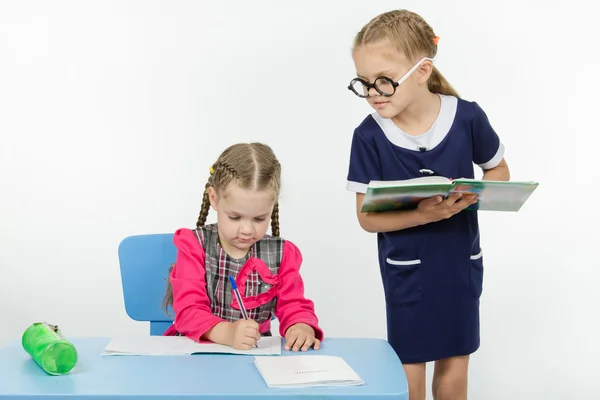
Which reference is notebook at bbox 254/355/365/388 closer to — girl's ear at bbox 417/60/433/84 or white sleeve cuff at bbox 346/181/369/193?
white sleeve cuff at bbox 346/181/369/193

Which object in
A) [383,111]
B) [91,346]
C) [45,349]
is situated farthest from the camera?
[383,111]

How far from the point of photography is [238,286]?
2.22m

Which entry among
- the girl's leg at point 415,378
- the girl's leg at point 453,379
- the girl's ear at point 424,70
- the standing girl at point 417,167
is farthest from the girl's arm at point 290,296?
the girl's ear at point 424,70

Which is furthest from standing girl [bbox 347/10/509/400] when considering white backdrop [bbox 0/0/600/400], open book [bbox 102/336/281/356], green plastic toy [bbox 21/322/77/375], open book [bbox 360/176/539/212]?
white backdrop [bbox 0/0/600/400]

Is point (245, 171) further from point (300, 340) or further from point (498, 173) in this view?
point (498, 173)

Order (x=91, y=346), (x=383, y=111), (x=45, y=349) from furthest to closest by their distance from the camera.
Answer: (x=383, y=111)
(x=91, y=346)
(x=45, y=349)

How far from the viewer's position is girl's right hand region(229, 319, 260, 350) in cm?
187

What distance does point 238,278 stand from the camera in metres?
2.23

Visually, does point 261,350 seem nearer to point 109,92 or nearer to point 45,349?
point 45,349

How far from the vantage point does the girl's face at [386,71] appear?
2211mm

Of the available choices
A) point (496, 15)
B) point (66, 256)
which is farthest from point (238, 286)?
point (496, 15)

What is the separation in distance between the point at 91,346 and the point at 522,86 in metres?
2.59

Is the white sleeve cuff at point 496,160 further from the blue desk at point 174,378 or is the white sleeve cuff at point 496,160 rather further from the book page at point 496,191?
the blue desk at point 174,378

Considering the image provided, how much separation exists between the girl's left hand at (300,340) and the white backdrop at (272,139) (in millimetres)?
1727
